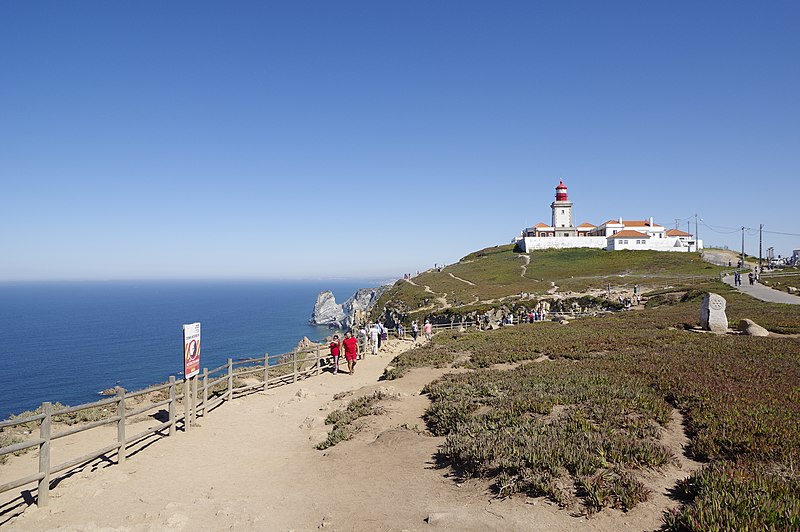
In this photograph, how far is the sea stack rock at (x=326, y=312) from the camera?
5605 inches

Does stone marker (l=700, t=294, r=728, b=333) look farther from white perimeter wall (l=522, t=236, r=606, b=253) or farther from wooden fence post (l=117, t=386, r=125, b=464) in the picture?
white perimeter wall (l=522, t=236, r=606, b=253)

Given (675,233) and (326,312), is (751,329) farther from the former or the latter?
(326,312)

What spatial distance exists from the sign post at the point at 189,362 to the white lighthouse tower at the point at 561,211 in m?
111

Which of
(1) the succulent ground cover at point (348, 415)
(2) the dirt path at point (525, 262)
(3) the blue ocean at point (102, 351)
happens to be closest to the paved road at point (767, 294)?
(1) the succulent ground cover at point (348, 415)

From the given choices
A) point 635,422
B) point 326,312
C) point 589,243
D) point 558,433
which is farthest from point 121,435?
point 326,312

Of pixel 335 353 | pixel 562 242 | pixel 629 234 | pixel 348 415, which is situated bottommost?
pixel 335 353

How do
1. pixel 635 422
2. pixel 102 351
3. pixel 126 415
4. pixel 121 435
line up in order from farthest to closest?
pixel 102 351 < pixel 126 415 < pixel 121 435 < pixel 635 422

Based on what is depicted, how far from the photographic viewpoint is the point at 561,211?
380 feet

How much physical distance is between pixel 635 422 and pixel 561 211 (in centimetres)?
11423

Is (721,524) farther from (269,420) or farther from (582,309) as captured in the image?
(582,309)

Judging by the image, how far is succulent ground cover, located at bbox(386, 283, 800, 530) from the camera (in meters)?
5.73

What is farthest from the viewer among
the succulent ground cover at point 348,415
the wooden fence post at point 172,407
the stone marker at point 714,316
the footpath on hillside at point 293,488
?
the stone marker at point 714,316

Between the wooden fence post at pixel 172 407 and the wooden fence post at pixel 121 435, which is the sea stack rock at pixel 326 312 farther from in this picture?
the wooden fence post at pixel 121 435

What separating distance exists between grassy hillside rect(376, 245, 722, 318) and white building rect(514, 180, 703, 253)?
4725 millimetres
